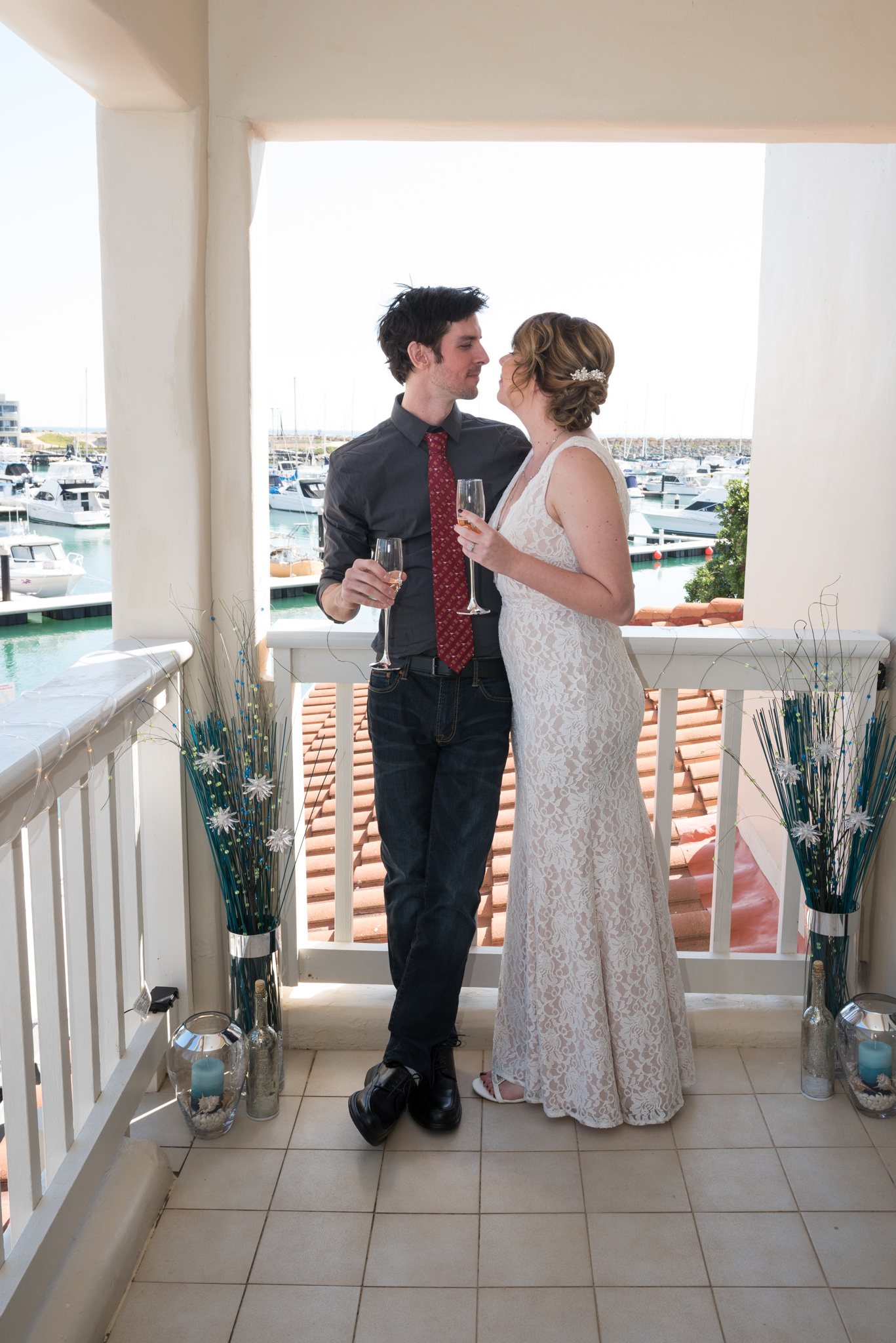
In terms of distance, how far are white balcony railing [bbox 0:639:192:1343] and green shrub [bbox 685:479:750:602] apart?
7821 mm

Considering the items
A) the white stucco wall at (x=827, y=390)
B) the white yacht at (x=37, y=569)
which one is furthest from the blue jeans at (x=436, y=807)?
the white yacht at (x=37, y=569)

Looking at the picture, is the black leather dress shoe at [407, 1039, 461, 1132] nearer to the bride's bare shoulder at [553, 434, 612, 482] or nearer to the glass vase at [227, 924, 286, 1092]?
the glass vase at [227, 924, 286, 1092]

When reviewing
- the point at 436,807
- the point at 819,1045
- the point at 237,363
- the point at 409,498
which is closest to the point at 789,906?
the point at 819,1045

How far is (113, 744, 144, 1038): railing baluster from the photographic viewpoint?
2.29 metres

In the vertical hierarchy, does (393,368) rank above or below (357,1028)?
above

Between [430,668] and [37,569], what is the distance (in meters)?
15.9

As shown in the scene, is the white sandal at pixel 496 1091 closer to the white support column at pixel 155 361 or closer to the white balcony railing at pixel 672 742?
the white balcony railing at pixel 672 742

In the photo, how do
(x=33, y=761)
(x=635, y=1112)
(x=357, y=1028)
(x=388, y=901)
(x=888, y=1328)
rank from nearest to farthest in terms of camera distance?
(x=33, y=761), (x=888, y=1328), (x=635, y=1112), (x=388, y=901), (x=357, y=1028)

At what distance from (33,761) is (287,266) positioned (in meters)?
22.0

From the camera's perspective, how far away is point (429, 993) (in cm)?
232

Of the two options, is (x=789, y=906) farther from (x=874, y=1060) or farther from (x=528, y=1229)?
(x=528, y=1229)

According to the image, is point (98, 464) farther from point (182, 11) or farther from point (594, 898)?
point (594, 898)

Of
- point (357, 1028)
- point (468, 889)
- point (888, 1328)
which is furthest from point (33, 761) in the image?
point (888, 1328)

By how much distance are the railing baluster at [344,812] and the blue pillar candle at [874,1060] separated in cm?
132
